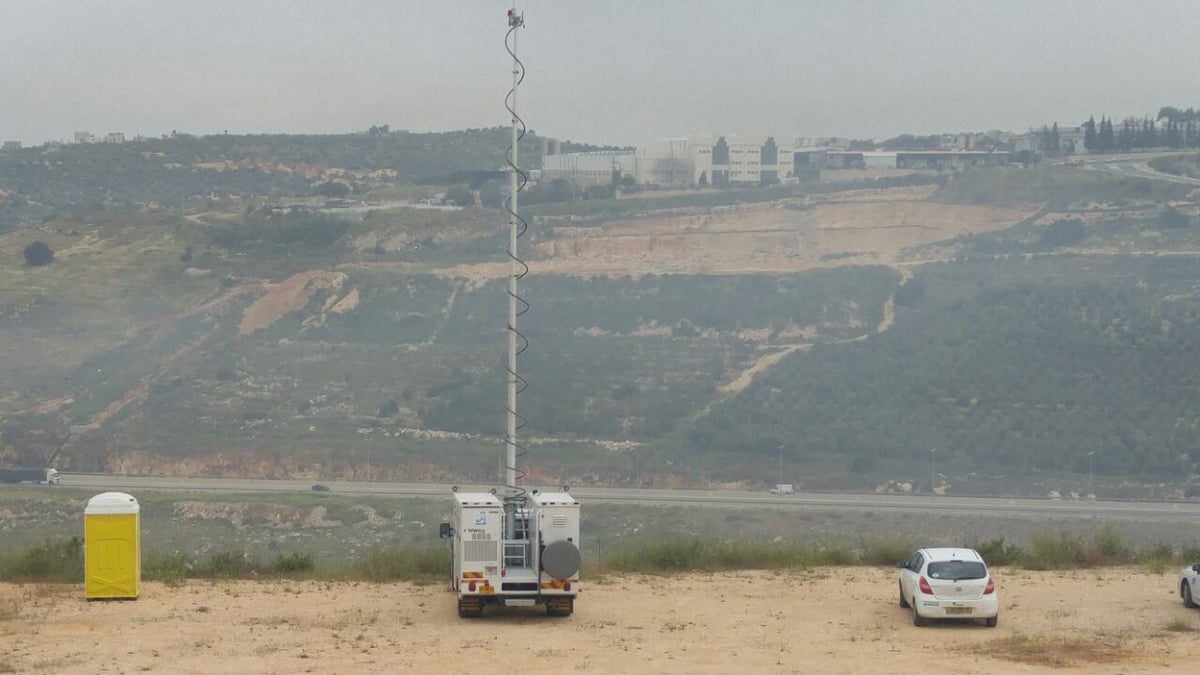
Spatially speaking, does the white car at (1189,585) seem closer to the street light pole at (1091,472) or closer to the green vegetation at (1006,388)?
the street light pole at (1091,472)

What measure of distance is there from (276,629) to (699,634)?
566cm

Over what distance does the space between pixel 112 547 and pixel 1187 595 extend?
1569 cm

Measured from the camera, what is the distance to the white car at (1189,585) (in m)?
23.1

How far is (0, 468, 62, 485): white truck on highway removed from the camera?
57.7 metres

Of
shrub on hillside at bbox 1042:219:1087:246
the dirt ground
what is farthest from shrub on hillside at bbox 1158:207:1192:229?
the dirt ground

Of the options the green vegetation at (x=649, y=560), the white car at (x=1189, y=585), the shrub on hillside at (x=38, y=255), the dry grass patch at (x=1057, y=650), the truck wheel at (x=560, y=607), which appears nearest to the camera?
the dry grass patch at (x=1057, y=650)

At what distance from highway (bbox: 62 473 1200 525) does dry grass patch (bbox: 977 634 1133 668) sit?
94.3 feet

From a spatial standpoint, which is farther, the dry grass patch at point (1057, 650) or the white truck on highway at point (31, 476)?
the white truck on highway at point (31, 476)

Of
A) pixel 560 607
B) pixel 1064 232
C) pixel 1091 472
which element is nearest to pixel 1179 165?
pixel 1064 232

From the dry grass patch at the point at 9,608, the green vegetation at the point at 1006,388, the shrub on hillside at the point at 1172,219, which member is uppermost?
the shrub on hillside at the point at 1172,219

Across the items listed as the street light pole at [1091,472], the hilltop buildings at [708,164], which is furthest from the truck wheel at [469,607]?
the hilltop buildings at [708,164]

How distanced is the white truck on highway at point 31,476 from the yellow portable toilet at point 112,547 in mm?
36300

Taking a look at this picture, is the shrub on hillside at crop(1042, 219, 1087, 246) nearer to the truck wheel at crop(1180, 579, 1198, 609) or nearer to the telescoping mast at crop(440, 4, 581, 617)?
the truck wheel at crop(1180, 579, 1198, 609)

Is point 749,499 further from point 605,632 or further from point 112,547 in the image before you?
point 112,547
